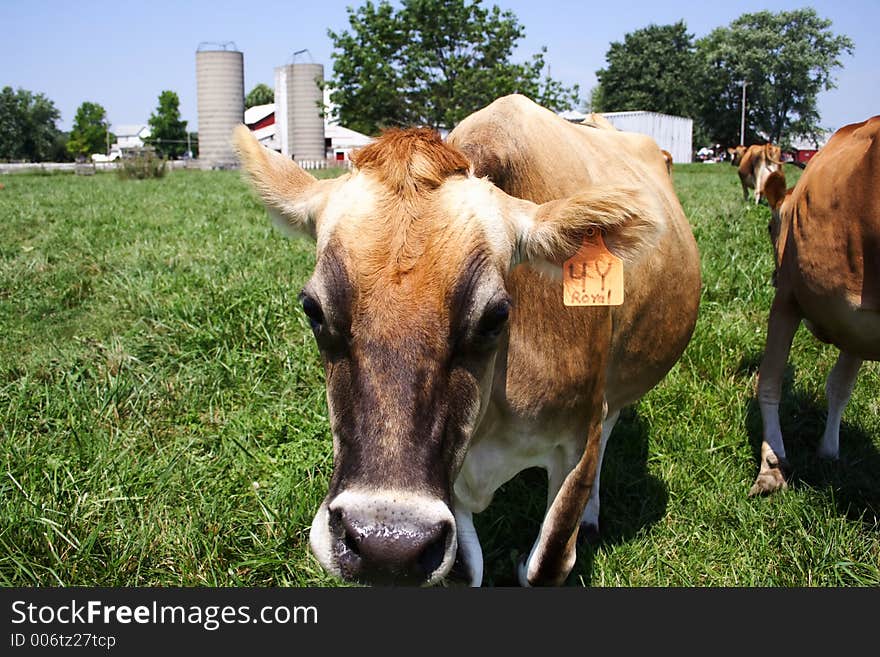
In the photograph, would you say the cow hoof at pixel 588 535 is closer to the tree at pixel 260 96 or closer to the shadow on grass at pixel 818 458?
the shadow on grass at pixel 818 458

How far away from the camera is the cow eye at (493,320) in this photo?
2008 millimetres

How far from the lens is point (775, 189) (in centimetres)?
487

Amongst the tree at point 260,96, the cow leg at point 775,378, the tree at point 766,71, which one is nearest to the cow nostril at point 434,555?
the cow leg at point 775,378

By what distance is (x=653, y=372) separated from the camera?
3648 mm

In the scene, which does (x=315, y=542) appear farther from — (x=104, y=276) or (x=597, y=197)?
(x=104, y=276)

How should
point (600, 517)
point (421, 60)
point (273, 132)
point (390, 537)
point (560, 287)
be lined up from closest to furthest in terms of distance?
point (390, 537), point (560, 287), point (600, 517), point (421, 60), point (273, 132)

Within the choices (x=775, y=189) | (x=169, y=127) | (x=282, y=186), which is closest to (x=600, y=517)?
(x=282, y=186)

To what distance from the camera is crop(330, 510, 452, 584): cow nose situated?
1.69 meters

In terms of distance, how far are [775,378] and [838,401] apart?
477 millimetres

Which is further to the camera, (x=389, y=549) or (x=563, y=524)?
(x=563, y=524)

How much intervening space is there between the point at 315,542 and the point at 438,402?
19.4 inches

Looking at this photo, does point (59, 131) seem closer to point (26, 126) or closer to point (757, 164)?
point (26, 126)

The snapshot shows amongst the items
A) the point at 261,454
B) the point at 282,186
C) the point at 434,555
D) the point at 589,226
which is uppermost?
the point at 282,186

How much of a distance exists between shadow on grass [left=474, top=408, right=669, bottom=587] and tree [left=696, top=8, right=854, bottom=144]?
3162 centimetres
